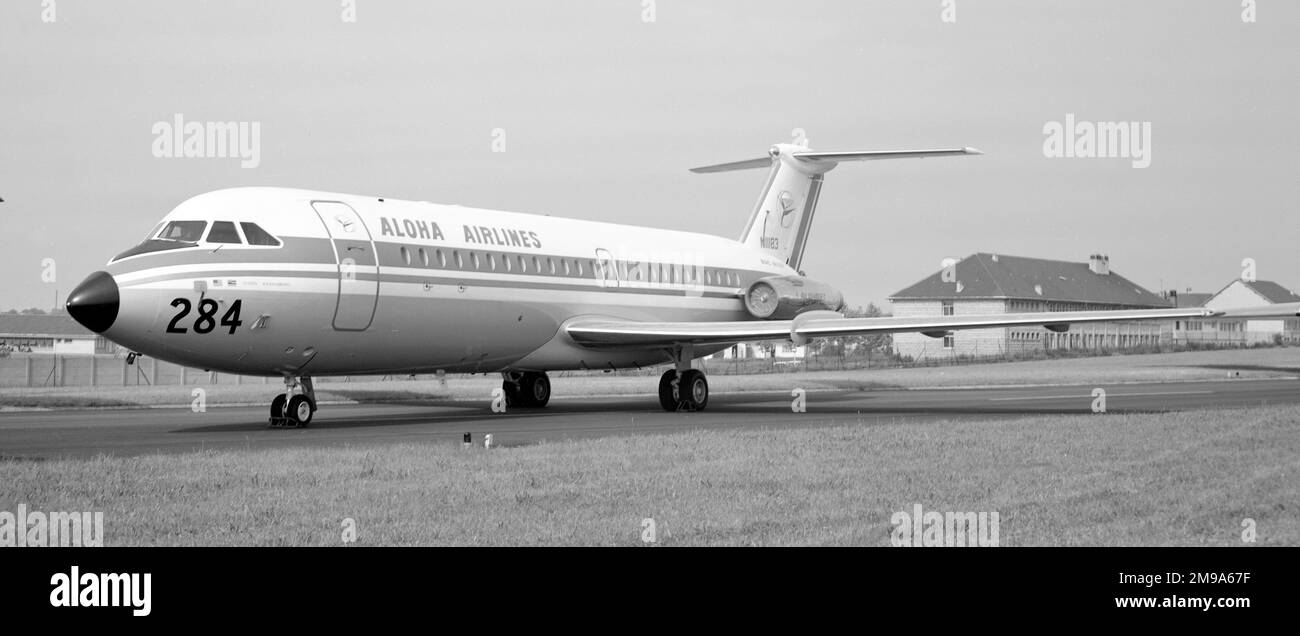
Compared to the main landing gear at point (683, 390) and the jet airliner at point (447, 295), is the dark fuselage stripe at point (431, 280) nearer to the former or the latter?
the jet airliner at point (447, 295)

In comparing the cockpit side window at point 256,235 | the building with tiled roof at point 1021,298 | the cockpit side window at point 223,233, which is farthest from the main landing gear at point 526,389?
the building with tiled roof at point 1021,298

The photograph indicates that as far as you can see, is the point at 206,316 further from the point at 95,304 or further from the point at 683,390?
the point at 683,390

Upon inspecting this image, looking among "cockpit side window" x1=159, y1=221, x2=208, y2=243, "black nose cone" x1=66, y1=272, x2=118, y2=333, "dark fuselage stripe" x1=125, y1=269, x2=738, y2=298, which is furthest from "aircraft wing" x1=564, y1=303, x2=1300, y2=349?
"black nose cone" x1=66, y1=272, x2=118, y2=333

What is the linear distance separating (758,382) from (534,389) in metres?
19.1

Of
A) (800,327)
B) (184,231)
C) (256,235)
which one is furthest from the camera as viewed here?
(800,327)

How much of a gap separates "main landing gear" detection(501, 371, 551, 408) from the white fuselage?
2236 mm

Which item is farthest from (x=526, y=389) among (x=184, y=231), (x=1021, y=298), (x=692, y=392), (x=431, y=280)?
(x=1021, y=298)

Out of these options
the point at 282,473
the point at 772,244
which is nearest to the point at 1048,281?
the point at 772,244

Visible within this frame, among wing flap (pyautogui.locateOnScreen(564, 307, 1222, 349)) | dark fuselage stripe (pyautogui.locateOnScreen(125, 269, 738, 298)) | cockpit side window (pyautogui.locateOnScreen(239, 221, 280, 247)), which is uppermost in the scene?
cockpit side window (pyautogui.locateOnScreen(239, 221, 280, 247))

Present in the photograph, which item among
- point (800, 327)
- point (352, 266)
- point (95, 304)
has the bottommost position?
point (800, 327)

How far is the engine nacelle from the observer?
113 ft

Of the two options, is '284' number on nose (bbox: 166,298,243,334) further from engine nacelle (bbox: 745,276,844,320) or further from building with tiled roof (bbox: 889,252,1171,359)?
building with tiled roof (bbox: 889,252,1171,359)

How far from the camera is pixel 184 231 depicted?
20.9 m
